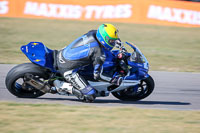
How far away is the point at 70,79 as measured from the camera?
6.56m

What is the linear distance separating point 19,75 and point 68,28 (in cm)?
1362

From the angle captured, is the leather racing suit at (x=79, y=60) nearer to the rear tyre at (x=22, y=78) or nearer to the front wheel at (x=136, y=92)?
the rear tyre at (x=22, y=78)

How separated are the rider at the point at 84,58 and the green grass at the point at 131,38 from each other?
450 centimetres

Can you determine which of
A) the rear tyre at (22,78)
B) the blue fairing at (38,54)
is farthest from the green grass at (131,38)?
the blue fairing at (38,54)

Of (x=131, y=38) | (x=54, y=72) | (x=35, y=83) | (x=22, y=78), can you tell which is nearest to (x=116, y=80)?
(x=54, y=72)

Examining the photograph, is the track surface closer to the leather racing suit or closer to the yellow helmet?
the leather racing suit

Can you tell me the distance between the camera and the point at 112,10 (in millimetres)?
21750

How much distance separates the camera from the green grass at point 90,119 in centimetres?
489

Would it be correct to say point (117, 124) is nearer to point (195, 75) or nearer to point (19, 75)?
point (19, 75)

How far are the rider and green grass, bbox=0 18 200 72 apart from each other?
4.50 m

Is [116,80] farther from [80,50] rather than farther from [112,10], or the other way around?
[112,10]

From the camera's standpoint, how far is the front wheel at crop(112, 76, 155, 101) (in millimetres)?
6871

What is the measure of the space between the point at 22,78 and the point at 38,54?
594 millimetres

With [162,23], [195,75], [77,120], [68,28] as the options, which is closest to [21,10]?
[68,28]
